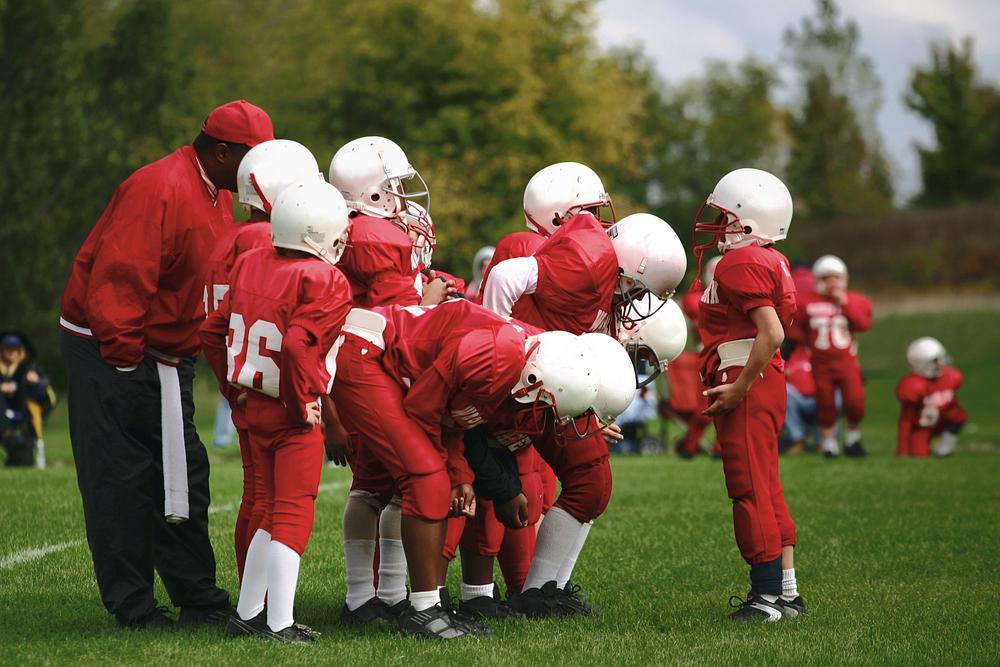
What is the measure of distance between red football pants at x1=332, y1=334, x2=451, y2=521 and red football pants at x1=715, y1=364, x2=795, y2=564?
1427 mm

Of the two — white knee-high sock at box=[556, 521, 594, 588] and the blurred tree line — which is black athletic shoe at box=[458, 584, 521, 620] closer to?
white knee-high sock at box=[556, 521, 594, 588]

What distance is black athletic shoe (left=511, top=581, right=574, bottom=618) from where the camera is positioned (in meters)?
5.89

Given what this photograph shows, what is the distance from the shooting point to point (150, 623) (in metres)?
5.58

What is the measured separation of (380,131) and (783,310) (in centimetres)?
2905

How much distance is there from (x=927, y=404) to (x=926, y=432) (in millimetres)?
367

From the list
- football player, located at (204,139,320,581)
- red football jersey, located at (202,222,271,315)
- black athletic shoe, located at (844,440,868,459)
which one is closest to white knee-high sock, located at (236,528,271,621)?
football player, located at (204,139,320,581)

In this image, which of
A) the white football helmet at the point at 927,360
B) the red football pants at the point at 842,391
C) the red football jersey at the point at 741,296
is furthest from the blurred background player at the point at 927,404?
the red football jersey at the point at 741,296

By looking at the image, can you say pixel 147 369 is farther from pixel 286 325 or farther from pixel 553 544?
pixel 553 544

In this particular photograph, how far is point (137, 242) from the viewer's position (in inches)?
215

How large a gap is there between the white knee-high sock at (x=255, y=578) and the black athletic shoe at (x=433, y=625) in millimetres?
618

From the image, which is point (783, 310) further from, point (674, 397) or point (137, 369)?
point (674, 397)

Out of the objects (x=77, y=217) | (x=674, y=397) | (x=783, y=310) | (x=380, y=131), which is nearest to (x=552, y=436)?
(x=783, y=310)

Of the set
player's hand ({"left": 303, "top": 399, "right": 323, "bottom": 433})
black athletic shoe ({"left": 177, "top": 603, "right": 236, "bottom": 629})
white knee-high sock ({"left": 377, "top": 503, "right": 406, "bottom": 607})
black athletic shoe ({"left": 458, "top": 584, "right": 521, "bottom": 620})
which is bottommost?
black athletic shoe ({"left": 177, "top": 603, "right": 236, "bottom": 629})

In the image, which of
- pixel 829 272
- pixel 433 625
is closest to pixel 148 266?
pixel 433 625
